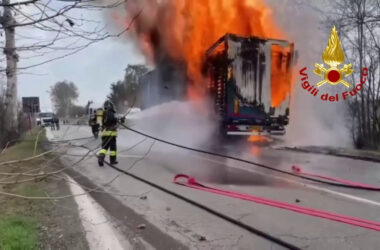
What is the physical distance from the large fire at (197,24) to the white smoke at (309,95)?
110 cm

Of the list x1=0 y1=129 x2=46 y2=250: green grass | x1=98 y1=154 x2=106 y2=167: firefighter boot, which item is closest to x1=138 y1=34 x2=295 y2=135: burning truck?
x1=98 y1=154 x2=106 y2=167: firefighter boot

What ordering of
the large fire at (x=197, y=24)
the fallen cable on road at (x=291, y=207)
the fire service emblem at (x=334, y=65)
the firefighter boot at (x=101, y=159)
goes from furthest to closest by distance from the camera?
the fire service emblem at (x=334, y=65)
the large fire at (x=197, y=24)
the firefighter boot at (x=101, y=159)
the fallen cable on road at (x=291, y=207)

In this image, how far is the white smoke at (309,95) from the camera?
15414 mm

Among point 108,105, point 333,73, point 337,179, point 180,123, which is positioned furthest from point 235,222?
point 333,73

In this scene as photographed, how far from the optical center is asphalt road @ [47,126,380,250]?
417 centimetres

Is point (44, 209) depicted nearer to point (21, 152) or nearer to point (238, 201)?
point (238, 201)

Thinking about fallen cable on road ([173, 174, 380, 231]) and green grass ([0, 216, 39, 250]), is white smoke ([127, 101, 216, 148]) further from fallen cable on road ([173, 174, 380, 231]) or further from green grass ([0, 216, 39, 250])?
green grass ([0, 216, 39, 250])

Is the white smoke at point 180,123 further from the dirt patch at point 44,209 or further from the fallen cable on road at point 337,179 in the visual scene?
the dirt patch at point 44,209

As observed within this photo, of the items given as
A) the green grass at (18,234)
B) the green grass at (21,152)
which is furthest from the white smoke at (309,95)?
the green grass at (18,234)

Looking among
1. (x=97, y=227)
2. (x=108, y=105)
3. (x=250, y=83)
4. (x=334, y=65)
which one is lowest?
(x=97, y=227)

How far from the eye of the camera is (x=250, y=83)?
42.5 feet

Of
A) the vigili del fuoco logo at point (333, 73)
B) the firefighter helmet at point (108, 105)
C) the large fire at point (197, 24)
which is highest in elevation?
the large fire at point (197, 24)

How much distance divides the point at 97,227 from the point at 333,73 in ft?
47.6

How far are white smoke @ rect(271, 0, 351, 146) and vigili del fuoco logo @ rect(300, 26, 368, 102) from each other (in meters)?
0.20
